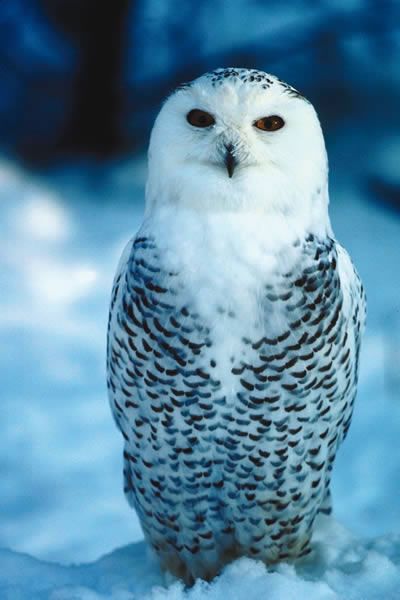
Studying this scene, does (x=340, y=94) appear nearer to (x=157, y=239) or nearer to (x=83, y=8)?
(x=83, y=8)

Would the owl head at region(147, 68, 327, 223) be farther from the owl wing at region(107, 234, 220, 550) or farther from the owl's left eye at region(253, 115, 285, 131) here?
the owl wing at region(107, 234, 220, 550)

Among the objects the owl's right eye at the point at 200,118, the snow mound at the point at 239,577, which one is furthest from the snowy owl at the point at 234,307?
the snow mound at the point at 239,577

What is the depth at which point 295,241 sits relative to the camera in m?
1.37

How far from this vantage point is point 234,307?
1.36 m

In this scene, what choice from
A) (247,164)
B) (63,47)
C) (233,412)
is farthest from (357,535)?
(63,47)

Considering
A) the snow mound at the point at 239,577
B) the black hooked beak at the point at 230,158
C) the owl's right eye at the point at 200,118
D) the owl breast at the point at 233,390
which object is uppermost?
the owl's right eye at the point at 200,118

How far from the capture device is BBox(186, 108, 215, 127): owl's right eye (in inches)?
51.2

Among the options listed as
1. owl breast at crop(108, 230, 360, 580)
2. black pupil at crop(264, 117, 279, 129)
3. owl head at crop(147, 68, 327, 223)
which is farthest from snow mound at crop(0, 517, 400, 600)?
black pupil at crop(264, 117, 279, 129)

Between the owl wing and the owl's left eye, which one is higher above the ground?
the owl's left eye

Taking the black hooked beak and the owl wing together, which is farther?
the owl wing

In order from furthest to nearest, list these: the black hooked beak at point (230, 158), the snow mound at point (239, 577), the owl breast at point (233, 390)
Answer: the snow mound at point (239, 577) < the owl breast at point (233, 390) < the black hooked beak at point (230, 158)

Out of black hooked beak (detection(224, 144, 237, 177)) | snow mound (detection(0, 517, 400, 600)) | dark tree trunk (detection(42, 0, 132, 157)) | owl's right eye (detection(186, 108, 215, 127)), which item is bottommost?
snow mound (detection(0, 517, 400, 600))

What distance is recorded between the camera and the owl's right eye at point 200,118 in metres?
1.30

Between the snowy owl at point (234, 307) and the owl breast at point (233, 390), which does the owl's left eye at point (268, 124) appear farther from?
the owl breast at point (233, 390)
